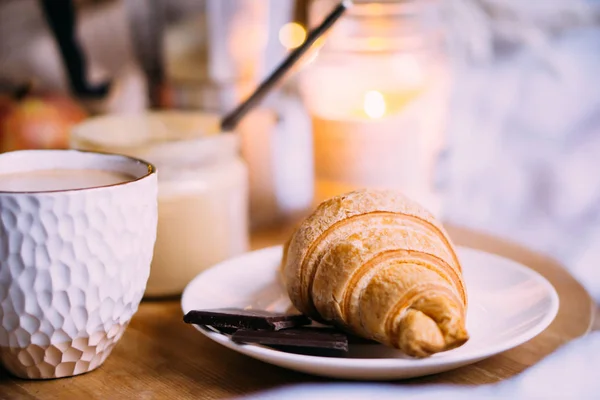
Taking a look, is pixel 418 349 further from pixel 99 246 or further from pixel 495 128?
pixel 495 128

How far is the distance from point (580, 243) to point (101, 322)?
766 millimetres

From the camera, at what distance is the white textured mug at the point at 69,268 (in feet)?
1.48

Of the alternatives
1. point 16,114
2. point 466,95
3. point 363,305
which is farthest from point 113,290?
point 466,95

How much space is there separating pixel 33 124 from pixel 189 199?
417 millimetres

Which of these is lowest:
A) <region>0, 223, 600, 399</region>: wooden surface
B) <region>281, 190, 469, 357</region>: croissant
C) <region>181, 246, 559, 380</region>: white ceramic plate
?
<region>0, 223, 600, 399</region>: wooden surface

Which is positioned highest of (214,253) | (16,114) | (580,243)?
(16,114)

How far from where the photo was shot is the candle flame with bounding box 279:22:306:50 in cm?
90

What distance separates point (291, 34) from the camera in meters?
0.96

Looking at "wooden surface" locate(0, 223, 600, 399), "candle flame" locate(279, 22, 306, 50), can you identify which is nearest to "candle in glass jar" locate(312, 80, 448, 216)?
"candle flame" locate(279, 22, 306, 50)

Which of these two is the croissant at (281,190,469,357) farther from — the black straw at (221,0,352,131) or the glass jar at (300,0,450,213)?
the glass jar at (300,0,450,213)

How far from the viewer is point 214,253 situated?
0.70 meters

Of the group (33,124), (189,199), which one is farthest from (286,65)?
(33,124)

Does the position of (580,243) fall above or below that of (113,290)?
below

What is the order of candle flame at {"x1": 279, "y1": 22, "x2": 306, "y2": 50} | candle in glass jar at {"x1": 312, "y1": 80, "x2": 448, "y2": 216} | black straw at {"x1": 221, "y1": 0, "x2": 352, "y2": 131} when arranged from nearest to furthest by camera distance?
black straw at {"x1": 221, "y1": 0, "x2": 352, "y2": 131} < candle in glass jar at {"x1": 312, "y1": 80, "x2": 448, "y2": 216} < candle flame at {"x1": 279, "y1": 22, "x2": 306, "y2": 50}
